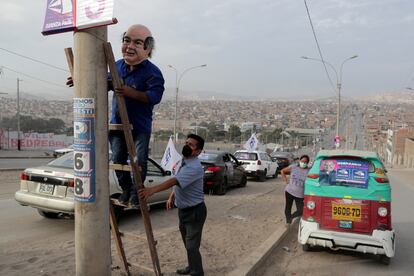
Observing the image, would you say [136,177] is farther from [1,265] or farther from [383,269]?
[383,269]

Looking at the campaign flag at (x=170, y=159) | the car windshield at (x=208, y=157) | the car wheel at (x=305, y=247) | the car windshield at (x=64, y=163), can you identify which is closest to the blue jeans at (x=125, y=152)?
the car wheel at (x=305, y=247)

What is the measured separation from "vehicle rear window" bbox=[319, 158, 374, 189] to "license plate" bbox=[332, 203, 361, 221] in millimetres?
371

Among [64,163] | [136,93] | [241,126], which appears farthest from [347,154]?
[241,126]

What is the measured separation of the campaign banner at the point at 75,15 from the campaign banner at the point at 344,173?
4929mm

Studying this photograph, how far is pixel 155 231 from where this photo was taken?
8281 mm

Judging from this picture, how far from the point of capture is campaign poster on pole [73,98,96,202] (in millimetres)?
3867

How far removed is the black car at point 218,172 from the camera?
14.8 m

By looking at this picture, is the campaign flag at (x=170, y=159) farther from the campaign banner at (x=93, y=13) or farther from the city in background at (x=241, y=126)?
the city in background at (x=241, y=126)

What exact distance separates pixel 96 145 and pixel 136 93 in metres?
0.61

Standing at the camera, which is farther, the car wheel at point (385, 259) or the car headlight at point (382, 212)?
the car wheel at point (385, 259)

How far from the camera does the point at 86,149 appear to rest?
387 centimetres

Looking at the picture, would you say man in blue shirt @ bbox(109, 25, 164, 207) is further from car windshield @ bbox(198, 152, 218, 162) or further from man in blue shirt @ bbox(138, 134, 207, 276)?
car windshield @ bbox(198, 152, 218, 162)

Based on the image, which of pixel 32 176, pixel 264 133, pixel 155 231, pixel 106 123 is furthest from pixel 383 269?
pixel 264 133

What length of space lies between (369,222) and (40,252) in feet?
16.6
